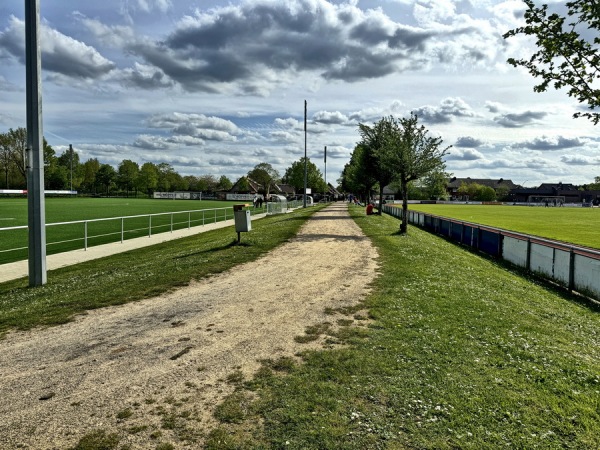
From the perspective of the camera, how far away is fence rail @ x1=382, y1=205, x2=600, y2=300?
1084 cm

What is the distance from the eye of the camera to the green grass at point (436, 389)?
3.46 metres

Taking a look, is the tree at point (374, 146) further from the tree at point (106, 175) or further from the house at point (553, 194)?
the house at point (553, 194)

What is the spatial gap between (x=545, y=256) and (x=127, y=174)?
129835mm

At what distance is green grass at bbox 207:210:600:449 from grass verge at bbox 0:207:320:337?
4393 mm

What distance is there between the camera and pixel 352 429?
3.54m

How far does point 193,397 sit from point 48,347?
2610 mm

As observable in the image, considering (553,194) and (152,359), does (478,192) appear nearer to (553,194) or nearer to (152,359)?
(553,194)

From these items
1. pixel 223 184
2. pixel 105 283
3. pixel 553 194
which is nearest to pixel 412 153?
pixel 105 283

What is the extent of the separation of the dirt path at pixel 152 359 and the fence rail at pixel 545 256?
22.2 ft

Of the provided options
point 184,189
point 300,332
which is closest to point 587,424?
point 300,332

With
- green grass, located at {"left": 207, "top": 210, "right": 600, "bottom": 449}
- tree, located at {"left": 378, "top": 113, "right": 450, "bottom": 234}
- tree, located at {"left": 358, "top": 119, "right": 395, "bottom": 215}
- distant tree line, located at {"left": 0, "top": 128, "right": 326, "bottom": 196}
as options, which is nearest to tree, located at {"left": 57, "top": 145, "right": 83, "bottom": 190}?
distant tree line, located at {"left": 0, "top": 128, "right": 326, "bottom": 196}

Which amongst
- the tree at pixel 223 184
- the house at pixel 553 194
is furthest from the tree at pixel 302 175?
the house at pixel 553 194

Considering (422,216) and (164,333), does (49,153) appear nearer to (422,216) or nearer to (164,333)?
(422,216)

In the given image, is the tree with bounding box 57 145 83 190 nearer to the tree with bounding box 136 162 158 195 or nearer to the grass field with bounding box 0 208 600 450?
the tree with bounding box 136 162 158 195
